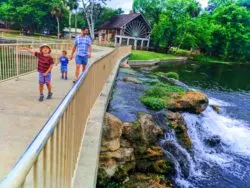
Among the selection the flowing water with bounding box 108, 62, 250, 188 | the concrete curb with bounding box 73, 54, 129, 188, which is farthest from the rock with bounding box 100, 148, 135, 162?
the flowing water with bounding box 108, 62, 250, 188

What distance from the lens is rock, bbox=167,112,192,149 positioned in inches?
379

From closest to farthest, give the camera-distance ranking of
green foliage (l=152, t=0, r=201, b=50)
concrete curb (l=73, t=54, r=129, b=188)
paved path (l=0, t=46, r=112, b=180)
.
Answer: concrete curb (l=73, t=54, r=129, b=188), paved path (l=0, t=46, r=112, b=180), green foliage (l=152, t=0, r=201, b=50)

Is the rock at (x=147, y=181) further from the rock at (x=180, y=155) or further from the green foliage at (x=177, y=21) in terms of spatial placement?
the green foliage at (x=177, y=21)

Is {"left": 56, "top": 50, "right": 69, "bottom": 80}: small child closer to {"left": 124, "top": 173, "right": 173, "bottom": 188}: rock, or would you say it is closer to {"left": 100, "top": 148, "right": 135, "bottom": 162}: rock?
{"left": 100, "top": 148, "right": 135, "bottom": 162}: rock

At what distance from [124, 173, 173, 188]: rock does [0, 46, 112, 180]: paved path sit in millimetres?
2628

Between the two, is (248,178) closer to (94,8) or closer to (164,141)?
(164,141)

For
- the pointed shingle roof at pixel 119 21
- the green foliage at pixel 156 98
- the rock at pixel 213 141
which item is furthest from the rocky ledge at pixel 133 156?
the pointed shingle roof at pixel 119 21

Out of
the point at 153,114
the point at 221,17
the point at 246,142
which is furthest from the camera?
the point at 221,17

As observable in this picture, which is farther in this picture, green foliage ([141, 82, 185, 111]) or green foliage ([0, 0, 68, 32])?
green foliage ([0, 0, 68, 32])

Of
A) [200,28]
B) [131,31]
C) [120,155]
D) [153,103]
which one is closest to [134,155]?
[120,155]

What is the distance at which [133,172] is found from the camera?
24.4 ft

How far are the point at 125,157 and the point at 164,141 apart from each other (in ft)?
7.08

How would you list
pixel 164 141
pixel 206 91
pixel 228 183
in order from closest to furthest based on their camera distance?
pixel 228 183
pixel 164 141
pixel 206 91

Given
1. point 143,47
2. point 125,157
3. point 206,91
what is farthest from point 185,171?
point 143,47
